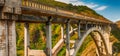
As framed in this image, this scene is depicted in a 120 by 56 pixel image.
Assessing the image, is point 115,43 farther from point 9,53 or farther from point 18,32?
point 9,53

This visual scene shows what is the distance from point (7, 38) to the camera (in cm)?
1105

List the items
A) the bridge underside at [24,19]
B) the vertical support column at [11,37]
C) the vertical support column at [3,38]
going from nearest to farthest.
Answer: the vertical support column at [3,38], the bridge underside at [24,19], the vertical support column at [11,37]

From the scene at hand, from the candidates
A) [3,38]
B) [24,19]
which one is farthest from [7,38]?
[24,19]

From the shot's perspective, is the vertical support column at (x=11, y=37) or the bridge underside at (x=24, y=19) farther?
the vertical support column at (x=11, y=37)

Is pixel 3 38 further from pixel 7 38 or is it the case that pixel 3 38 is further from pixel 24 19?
pixel 24 19

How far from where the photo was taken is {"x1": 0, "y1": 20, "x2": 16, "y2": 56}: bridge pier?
10758 millimetres

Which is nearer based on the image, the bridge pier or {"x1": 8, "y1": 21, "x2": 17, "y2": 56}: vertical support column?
the bridge pier

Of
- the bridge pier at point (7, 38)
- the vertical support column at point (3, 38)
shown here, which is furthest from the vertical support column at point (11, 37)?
the vertical support column at point (3, 38)

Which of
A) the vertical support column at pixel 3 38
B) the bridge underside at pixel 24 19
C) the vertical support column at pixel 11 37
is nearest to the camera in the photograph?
the vertical support column at pixel 3 38

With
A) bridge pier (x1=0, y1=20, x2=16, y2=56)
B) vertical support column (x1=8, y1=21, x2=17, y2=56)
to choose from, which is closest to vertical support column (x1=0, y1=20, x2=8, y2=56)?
bridge pier (x1=0, y1=20, x2=16, y2=56)

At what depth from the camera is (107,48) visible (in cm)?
4062

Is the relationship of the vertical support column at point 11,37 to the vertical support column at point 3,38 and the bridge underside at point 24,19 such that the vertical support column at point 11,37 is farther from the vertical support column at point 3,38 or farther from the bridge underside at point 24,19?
the vertical support column at point 3,38

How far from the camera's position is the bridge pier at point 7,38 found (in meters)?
10.8

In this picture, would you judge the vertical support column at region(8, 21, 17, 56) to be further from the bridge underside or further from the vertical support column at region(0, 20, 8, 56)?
the vertical support column at region(0, 20, 8, 56)
